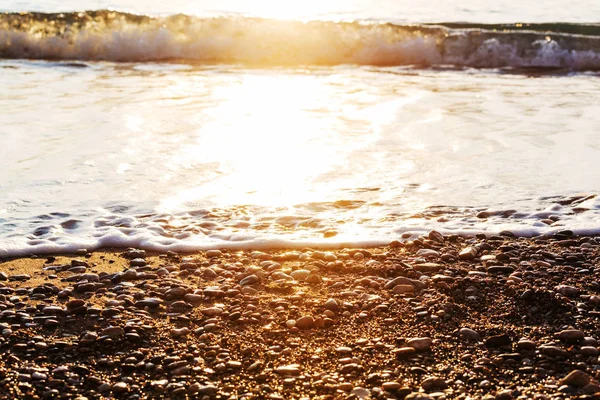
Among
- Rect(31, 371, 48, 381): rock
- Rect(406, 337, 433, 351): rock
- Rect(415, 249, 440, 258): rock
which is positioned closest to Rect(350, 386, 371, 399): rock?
Rect(406, 337, 433, 351): rock

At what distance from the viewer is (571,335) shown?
3387 millimetres

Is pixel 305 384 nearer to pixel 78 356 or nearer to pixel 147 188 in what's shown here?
A: pixel 78 356

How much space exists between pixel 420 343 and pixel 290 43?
12.8 meters

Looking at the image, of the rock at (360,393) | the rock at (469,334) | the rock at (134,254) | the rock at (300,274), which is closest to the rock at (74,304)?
the rock at (134,254)

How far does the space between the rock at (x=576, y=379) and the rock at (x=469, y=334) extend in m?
0.50

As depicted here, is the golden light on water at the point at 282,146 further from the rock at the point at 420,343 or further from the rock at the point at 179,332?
the rock at the point at 420,343

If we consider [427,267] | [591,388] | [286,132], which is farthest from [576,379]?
[286,132]

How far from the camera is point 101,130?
25.2ft

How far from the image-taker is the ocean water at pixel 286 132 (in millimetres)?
5180

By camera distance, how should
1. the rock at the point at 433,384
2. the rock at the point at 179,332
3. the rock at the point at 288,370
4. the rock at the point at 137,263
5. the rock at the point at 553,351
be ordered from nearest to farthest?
the rock at the point at 433,384, the rock at the point at 288,370, the rock at the point at 553,351, the rock at the point at 179,332, the rock at the point at 137,263

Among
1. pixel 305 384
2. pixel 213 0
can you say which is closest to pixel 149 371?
pixel 305 384

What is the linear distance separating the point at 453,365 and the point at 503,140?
470 centimetres

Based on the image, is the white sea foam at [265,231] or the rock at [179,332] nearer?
the rock at [179,332]

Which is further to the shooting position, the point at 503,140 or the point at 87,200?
the point at 503,140
